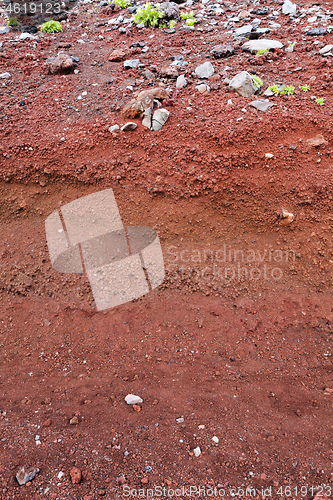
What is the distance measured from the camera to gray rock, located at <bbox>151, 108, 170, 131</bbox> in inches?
182

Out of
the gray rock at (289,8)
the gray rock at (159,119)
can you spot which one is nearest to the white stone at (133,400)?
the gray rock at (159,119)

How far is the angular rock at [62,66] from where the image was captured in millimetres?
5664

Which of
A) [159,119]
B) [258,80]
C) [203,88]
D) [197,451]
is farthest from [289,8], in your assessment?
[197,451]

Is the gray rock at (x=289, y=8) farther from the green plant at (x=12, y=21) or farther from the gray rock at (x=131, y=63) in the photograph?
the green plant at (x=12, y=21)

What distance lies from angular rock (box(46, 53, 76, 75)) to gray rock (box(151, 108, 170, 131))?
7.92ft

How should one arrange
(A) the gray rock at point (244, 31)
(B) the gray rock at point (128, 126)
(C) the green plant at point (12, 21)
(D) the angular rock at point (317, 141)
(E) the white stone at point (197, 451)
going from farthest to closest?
A: (C) the green plant at point (12, 21) → (A) the gray rock at point (244, 31) → (B) the gray rock at point (128, 126) → (D) the angular rock at point (317, 141) → (E) the white stone at point (197, 451)

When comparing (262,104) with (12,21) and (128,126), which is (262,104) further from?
(12,21)

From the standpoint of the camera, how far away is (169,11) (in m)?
6.45

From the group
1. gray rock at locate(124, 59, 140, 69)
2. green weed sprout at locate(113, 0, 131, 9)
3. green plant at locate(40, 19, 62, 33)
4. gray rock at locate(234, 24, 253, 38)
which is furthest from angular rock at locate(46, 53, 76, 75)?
gray rock at locate(234, 24, 253, 38)

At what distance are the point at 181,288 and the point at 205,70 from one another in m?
3.84

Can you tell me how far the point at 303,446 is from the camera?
279 cm

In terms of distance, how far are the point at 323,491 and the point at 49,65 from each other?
7.48m

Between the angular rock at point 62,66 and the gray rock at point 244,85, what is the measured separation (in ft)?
10.3

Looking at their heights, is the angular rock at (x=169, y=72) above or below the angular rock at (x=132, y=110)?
above
